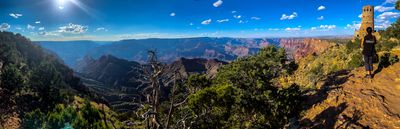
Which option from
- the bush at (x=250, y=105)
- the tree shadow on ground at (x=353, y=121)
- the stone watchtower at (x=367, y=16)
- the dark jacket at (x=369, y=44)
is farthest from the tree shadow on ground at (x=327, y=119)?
the stone watchtower at (x=367, y=16)

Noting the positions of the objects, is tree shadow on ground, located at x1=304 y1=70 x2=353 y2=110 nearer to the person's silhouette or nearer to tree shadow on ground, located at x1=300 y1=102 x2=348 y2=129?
tree shadow on ground, located at x1=300 y1=102 x2=348 y2=129

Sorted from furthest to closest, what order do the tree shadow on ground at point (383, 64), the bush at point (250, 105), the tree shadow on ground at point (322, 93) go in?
the bush at point (250, 105) → the tree shadow on ground at point (322, 93) → the tree shadow on ground at point (383, 64)

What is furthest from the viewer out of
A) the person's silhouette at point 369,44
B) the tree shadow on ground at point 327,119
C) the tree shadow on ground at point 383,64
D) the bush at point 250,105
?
the bush at point 250,105

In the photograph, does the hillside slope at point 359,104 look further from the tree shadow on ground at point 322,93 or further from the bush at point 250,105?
the bush at point 250,105

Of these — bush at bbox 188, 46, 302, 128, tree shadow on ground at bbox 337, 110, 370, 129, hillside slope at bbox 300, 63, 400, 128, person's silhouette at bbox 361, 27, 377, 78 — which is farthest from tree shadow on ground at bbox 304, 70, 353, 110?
person's silhouette at bbox 361, 27, 377, 78

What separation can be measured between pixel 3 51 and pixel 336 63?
132 m

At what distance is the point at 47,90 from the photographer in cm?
10694

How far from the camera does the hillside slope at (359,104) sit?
24859mm

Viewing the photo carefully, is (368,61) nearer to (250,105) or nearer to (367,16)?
(250,105)

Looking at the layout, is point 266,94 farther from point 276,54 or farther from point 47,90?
point 47,90

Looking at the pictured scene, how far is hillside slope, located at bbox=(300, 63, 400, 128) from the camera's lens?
24859 millimetres

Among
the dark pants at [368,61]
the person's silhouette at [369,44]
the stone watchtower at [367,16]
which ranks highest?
the stone watchtower at [367,16]

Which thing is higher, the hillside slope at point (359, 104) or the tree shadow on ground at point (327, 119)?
the hillside slope at point (359, 104)

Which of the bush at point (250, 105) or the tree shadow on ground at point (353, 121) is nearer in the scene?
the tree shadow on ground at point (353, 121)
